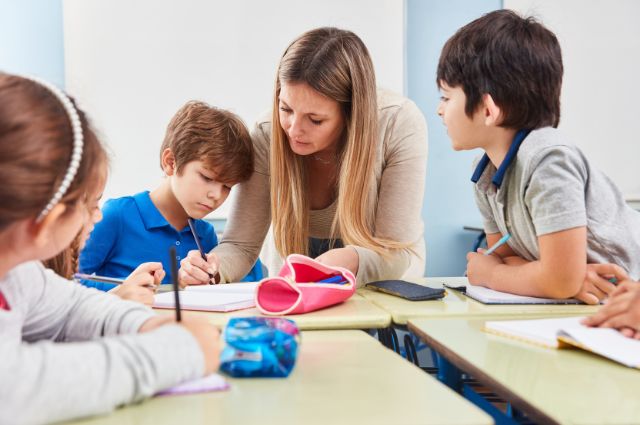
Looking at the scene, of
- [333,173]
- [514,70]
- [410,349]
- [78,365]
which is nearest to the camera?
[78,365]

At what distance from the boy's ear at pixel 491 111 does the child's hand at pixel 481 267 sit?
12.0 inches

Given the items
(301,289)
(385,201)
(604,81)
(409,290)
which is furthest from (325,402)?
(604,81)

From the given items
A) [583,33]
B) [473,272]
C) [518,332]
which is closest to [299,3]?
[583,33]

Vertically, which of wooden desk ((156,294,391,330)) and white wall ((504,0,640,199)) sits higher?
white wall ((504,0,640,199))

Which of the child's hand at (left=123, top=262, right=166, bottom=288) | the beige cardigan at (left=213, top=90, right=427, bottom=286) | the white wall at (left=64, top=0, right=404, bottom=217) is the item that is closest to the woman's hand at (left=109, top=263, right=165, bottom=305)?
the child's hand at (left=123, top=262, right=166, bottom=288)

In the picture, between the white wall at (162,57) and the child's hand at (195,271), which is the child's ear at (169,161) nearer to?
the child's hand at (195,271)

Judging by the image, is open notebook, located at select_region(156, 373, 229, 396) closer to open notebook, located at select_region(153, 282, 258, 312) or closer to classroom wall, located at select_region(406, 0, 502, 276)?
open notebook, located at select_region(153, 282, 258, 312)

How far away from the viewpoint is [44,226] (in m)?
0.64

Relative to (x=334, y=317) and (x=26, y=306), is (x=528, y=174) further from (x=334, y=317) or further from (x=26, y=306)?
(x=26, y=306)

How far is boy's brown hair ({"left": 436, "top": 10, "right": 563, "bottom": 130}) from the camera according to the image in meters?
1.35

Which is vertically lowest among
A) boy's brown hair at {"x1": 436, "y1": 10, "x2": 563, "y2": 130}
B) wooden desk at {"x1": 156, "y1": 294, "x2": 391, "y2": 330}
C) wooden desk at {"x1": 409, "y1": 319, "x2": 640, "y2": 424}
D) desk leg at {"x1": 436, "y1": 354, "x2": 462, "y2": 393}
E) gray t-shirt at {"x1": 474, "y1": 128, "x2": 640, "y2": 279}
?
desk leg at {"x1": 436, "y1": 354, "x2": 462, "y2": 393}

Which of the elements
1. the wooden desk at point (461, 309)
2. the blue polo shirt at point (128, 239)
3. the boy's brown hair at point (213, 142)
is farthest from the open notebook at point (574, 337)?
the blue polo shirt at point (128, 239)

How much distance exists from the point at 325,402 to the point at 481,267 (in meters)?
0.85

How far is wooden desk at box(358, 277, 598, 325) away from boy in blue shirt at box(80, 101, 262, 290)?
671 millimetres
